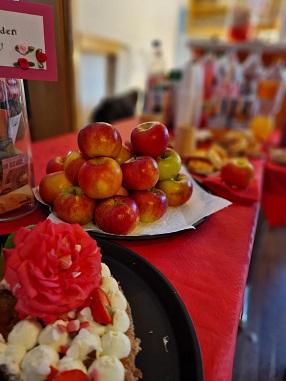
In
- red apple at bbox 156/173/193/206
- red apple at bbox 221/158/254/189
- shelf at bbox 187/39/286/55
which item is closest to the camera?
red apple at bbox 156/173/193/206

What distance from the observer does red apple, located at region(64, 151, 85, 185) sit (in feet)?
1.81

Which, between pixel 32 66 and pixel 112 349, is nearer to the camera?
pixel 112 349

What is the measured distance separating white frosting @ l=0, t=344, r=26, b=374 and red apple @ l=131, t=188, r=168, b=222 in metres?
0.30

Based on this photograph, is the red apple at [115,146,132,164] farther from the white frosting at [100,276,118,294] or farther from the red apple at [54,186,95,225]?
the white frosting at [100,276,118,294]

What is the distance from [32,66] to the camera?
18.7 inches

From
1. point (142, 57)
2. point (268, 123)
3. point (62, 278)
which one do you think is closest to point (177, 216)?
point (62, 278)

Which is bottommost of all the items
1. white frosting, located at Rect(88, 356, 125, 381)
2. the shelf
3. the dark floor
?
the dark floor

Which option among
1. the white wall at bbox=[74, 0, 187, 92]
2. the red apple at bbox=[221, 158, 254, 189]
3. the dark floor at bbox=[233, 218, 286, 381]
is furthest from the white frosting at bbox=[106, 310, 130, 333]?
the white wall at bbox=[74, 0, 187, 92]

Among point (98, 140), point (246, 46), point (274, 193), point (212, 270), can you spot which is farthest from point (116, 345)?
point (246, 46)

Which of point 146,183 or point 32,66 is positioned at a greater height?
point 32,66

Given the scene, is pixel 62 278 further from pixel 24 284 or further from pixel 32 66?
pixel 32 66

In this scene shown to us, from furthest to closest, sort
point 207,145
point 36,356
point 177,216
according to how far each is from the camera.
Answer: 1. point 207,145
2. point 177,216
3. point 36,356

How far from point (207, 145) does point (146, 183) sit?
0.80 meters

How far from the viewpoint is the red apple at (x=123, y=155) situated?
565mm
